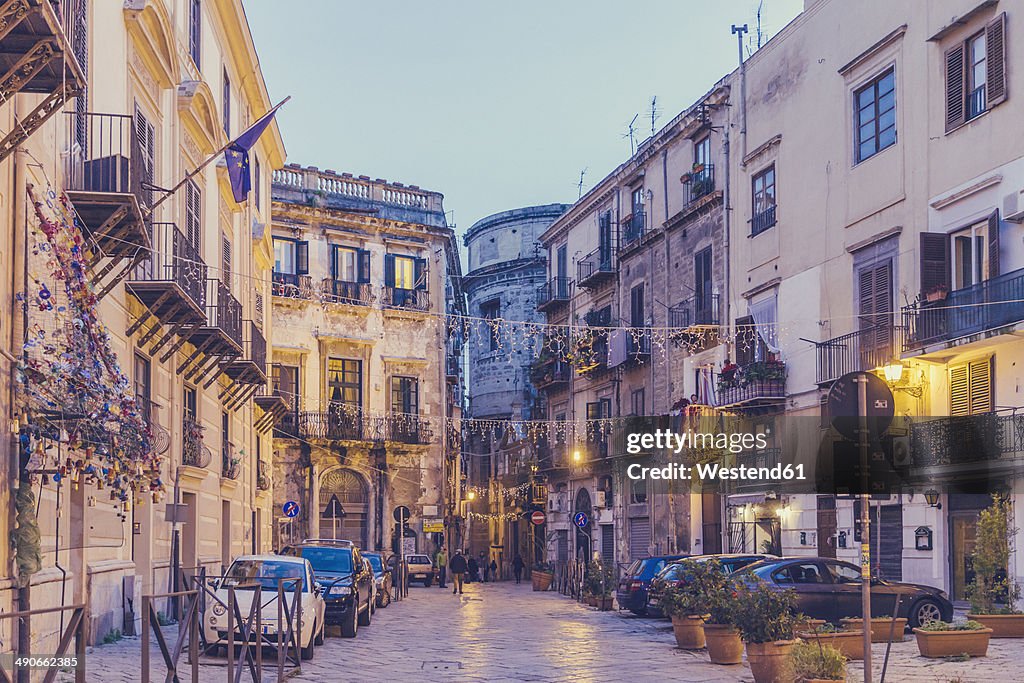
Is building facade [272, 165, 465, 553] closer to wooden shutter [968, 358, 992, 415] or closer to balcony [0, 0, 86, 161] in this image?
wooden shutter [968, 358, 992, 415]

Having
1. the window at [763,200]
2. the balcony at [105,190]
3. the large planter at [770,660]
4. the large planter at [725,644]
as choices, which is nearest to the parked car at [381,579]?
the window at [763,200]

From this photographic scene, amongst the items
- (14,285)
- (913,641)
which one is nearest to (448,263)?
(913,641)

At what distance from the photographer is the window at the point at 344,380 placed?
1905 inches

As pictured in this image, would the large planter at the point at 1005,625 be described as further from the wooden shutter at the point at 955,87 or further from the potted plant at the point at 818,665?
the wooden shutter at the point at 955,87

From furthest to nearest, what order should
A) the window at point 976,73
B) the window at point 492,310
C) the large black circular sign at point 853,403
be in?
1. the window at point 492,310
2. the window at point 976,73
3. the large black circular sign at point 853,403

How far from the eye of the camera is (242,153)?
21.1m

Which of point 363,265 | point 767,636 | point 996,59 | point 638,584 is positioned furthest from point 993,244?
point 363,265

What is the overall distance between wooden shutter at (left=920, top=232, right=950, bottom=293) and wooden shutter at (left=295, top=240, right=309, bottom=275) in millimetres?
27471

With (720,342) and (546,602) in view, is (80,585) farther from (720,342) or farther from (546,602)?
(720,342)

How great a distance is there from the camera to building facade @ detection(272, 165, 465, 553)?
47.2 metres

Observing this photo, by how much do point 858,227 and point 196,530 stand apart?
1498cm

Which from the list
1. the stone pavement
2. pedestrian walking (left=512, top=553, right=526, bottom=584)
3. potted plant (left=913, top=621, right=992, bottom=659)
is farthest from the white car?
pedestrian walking (left=512, top=553, right=526, bottom=584)

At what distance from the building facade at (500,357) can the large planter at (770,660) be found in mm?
46393

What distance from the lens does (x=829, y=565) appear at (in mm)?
21938
